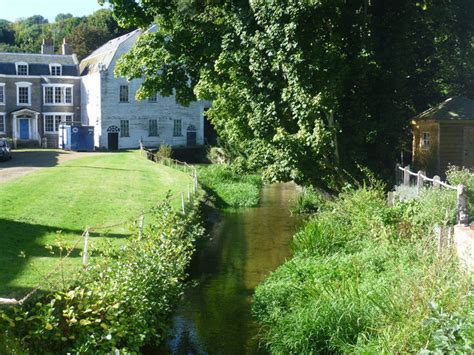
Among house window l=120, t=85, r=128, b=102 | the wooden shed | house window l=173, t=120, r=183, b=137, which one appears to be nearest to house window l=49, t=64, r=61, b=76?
house window l=120, t=85, r=128, b=102

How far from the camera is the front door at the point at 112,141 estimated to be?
182 feet

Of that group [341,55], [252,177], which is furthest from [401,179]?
[252,177]

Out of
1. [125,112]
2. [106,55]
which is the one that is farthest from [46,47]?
[125,112]

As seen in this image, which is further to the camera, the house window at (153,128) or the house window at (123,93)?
the house window at (153,128)

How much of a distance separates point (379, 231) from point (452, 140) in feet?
38.2

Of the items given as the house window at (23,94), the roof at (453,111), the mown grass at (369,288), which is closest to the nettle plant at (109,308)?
the mown grass at (369,288)

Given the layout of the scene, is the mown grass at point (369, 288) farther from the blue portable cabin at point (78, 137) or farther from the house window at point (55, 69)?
the house window at point (55, 69)

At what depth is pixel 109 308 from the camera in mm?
9578

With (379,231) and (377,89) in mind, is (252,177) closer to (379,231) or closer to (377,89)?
(377,89)

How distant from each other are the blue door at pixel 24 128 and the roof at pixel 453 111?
41.7 m

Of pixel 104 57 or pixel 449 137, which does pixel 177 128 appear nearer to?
pixel 104 57

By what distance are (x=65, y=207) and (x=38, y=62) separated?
40.4m

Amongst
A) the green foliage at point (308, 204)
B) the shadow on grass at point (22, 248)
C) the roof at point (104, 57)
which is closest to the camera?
the shadow on grass at point (22, 248)

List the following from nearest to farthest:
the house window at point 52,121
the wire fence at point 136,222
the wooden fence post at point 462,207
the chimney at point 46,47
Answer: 1. the wire fence at point 136,222
2. the wooden fence post at point 462,207
3. the house window at point 52,121
4. the chimney at point 46,47
